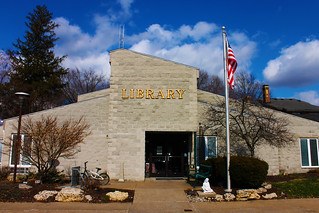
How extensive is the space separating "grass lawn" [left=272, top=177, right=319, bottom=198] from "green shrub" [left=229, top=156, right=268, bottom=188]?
42.6 inches

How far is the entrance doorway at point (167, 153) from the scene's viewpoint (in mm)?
19469

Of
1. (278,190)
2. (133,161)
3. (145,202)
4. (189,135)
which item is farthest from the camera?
(189,135)

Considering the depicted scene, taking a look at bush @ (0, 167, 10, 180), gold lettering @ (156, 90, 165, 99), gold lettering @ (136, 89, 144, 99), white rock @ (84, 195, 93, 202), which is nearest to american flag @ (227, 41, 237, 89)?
gold lettering @ (156, 90, 165, 99)

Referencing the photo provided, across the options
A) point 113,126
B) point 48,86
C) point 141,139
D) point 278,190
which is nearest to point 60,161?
point 113,126

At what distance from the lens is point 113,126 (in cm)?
1895

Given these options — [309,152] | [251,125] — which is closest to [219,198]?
[251,125]

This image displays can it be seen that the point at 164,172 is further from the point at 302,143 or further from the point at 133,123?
the point at 302,143

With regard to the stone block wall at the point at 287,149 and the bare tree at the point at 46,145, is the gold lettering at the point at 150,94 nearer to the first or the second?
the stone block wall at the point at 287,149

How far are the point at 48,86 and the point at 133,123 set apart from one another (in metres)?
20.6

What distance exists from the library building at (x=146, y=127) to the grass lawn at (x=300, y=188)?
14.8ft

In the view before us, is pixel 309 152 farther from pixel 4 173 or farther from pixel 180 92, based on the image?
pixel 4 173

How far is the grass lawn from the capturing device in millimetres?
13211

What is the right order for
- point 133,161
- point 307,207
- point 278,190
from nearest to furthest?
point 307,207
point 278,190
point 133,161

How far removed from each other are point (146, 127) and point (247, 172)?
6868 millimetres
